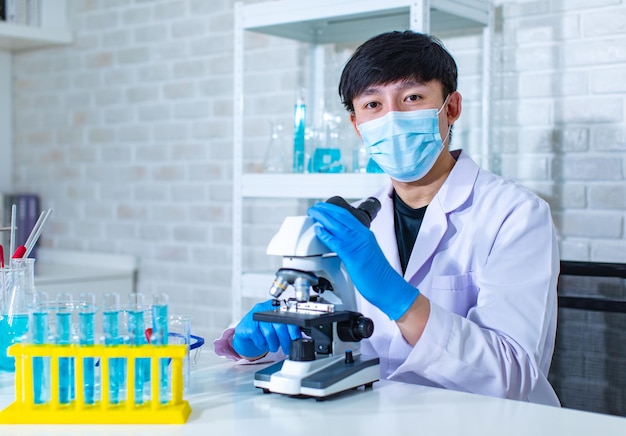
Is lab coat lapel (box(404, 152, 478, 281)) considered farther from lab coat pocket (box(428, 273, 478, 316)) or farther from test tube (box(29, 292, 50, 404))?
test tube (box(29, 292, 50, 404))

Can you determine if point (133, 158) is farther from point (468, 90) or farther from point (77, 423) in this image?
point (77, 423)

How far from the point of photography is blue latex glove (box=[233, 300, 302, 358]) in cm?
150

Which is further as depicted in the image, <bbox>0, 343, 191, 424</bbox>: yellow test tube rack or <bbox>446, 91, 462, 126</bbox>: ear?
<bbox>446, 91, 462, 126</bbox>: ear

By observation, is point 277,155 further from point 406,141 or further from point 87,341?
point 87,341

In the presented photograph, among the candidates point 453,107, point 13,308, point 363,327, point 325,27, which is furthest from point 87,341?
point 325,27

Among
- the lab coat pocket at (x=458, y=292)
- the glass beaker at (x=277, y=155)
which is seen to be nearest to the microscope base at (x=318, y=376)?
the lab coat pocket at (x=458, y=292)

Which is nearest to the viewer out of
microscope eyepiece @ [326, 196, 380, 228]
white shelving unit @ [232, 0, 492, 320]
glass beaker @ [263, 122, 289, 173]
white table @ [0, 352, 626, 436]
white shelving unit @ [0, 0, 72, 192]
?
white table @ [0, 352, 626, 436]

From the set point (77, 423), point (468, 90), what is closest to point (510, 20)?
point (468, 90)

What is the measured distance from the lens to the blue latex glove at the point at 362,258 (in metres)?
1.36

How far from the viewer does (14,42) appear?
11.4 ft

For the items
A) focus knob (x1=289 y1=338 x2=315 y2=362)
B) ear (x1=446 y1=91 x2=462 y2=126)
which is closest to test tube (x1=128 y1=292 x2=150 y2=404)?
focus knob (x1=289 y1=338 x2=315 y2=362)

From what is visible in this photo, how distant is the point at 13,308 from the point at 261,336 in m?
0.46

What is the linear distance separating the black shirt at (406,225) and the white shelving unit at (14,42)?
82.1 inches

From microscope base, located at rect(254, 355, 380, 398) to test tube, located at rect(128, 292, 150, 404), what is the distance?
0.20 m
